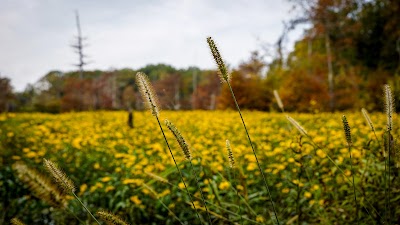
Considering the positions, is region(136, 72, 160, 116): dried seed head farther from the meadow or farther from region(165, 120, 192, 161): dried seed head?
the meadow

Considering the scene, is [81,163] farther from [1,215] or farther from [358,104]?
[358,104]

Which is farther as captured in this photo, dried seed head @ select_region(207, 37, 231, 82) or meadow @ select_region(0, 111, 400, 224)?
meadow @ select_region(0, 111, 400, 224)

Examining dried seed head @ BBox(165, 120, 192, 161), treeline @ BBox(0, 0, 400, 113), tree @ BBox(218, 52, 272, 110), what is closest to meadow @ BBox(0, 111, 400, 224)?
dried seed head @ BBox(165, 120, 192, 161)

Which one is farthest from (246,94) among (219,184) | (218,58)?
(218,58)

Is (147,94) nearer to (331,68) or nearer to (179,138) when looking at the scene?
(179,138)

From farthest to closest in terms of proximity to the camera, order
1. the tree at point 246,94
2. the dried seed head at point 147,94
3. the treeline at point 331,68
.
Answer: the tree at point 246,94, the treeline at point 331,68, the dried seed head at point 147,94

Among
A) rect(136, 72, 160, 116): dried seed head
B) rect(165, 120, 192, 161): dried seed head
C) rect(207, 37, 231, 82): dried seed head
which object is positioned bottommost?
rect(165, 120, 192, 161): dried seed head

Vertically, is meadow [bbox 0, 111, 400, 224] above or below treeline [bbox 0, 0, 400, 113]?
below

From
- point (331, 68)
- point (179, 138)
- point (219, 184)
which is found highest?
point (331, 68)

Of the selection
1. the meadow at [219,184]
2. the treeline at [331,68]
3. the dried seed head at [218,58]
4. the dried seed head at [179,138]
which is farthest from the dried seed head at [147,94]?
the treeline at [331,68]

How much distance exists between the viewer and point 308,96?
521 inches

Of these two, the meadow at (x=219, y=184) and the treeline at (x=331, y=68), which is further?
the treeline at (x=331, y=68)

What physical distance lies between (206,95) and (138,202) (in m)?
33.8

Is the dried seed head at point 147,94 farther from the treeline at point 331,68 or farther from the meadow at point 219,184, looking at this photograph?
the treeline at point 331,68
